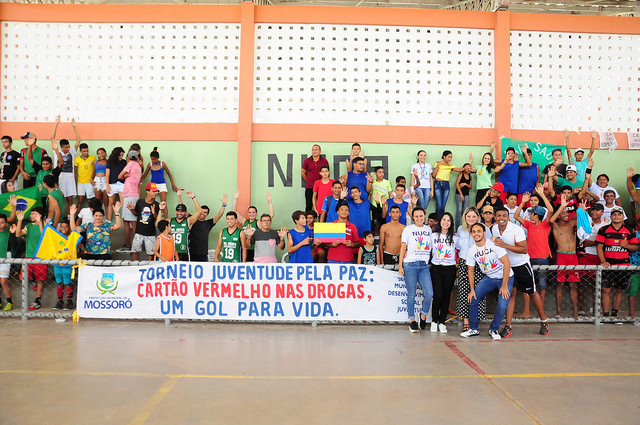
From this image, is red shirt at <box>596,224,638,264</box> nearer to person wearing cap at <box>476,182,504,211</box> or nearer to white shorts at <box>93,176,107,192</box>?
person wearing cap at <box>476,182,504,211</box>

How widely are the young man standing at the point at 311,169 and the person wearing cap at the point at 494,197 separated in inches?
126

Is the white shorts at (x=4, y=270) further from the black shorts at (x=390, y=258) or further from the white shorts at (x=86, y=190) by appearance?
the black shorts at (x=390, y=258)

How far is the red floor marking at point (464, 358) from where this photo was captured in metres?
5.77

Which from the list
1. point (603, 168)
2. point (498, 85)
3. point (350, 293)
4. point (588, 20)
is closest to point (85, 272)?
point (350, 293)

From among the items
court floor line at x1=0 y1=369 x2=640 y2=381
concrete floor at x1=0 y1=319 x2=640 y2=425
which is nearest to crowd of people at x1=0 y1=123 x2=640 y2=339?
concrete floor at x1=0 y1=319 x2=640 y2=425

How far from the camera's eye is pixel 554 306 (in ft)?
29.5

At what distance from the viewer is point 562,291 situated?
8.95m

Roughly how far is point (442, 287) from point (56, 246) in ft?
21.2

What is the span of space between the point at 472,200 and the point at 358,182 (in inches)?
104

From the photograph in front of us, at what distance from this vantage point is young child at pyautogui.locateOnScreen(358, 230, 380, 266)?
8.36 m

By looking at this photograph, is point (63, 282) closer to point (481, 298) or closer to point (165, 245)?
point (165, 245)

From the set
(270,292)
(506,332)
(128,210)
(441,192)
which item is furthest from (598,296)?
(128,210)

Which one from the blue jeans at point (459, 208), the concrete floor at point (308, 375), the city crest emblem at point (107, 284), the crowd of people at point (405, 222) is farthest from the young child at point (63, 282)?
the blue jeans at point (459, 208)

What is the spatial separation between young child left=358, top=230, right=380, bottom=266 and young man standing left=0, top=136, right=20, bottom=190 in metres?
7.25
